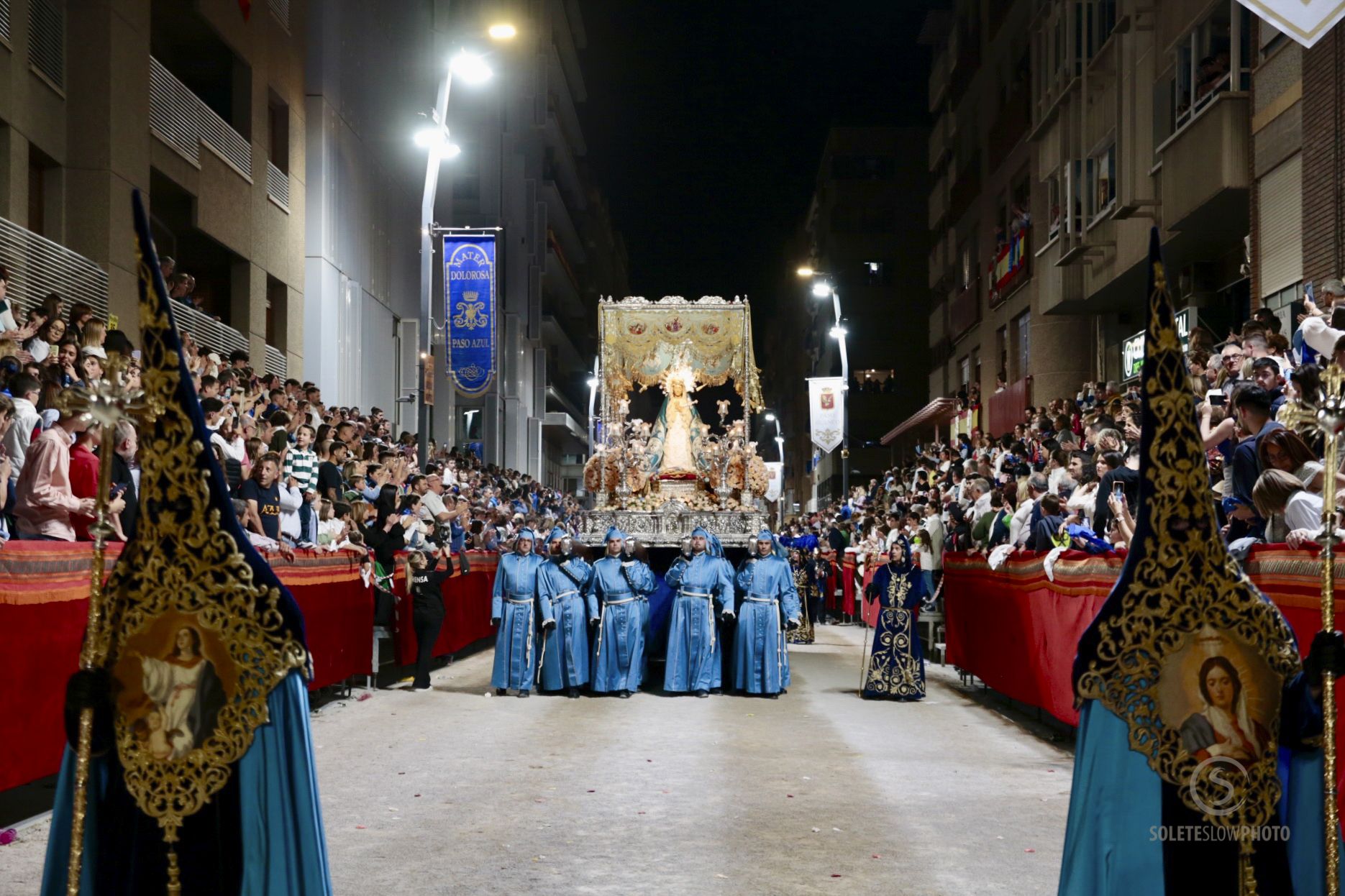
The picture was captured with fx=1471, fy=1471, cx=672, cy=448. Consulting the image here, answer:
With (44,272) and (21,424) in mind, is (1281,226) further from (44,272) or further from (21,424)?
(44,272)

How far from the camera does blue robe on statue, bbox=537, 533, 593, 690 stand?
17703mm

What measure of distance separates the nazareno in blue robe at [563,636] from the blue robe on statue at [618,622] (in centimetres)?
18

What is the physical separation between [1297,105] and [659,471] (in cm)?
1070

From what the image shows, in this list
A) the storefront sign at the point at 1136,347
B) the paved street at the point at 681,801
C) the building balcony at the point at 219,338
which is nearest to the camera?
the paved street at the point at 681,801

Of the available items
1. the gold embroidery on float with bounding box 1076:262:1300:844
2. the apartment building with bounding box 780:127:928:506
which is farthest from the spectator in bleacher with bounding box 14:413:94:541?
the apartment building with bounding box 780:127:928:506

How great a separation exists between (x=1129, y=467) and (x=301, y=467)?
9472mm

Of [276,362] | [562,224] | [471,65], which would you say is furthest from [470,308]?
[562,224]

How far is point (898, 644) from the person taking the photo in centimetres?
1688

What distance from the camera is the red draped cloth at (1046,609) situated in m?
7.37

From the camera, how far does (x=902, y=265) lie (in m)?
79.1

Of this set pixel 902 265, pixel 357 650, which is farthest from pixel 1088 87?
pixel 902 265

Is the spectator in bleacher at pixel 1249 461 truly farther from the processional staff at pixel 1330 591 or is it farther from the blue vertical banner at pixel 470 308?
the blue vertical banner at pixel 470 308

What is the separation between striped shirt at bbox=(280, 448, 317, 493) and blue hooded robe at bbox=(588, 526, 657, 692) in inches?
142

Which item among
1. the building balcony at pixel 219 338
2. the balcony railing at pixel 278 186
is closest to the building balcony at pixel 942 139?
the balcony railing at pixel 278 186
